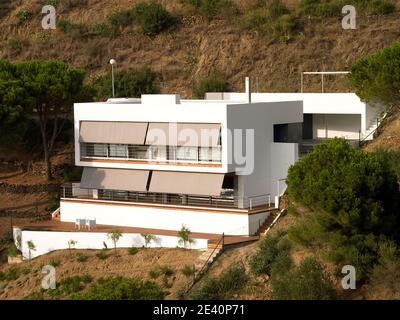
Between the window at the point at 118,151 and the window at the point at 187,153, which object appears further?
the window at the point at 118,151

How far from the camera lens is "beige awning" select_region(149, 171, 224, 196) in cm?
3669

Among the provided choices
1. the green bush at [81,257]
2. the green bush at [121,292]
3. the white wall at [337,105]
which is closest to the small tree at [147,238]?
the green bush at [81,257]

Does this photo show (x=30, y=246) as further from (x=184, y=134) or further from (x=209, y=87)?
(x=209, y=87)

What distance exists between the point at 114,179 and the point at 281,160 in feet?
21.9

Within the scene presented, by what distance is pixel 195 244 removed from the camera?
114 ft

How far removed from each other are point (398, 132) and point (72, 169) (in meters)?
14.5

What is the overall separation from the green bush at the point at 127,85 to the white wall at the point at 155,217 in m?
14.1

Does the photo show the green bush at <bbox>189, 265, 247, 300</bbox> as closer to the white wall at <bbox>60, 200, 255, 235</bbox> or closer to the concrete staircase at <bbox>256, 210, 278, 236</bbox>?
the concrete staircase at <bbox>256, 210, 278, 236</bbox>

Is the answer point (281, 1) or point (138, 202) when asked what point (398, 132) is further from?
point (281, 1)

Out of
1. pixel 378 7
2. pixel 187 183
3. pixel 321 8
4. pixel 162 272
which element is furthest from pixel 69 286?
pixel 378 7

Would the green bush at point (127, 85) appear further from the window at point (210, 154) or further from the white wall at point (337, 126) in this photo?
the window at point (210, 154)

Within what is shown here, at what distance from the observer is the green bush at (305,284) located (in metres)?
29.3

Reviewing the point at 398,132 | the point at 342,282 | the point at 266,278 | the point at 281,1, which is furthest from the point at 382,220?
the point at 281,1

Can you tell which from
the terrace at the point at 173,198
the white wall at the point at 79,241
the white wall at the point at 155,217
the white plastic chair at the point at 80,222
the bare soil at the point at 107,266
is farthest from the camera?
the white plastic chair at the point at 80,222
